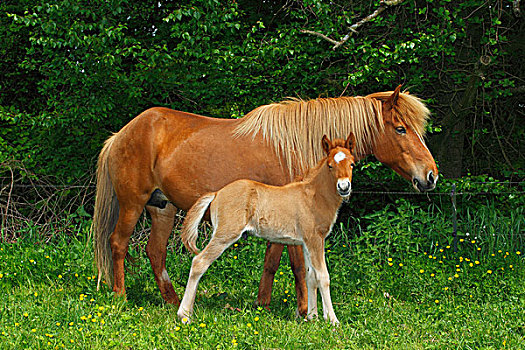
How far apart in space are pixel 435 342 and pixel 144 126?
352 centimetres

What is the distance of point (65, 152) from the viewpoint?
28.8 ft

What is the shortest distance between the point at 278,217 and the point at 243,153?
0.92 m

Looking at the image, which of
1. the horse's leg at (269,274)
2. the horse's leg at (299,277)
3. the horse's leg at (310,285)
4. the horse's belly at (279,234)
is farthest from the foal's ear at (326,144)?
the horse's leg at (269,274)

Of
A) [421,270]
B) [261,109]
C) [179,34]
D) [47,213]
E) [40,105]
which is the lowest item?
[47,213]

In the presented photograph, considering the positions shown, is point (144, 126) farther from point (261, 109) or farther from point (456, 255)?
point (456, 255)

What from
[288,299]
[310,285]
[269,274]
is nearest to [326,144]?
[310,285]

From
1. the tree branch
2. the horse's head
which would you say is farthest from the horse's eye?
the tree branch

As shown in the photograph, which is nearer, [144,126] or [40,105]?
[144,126]

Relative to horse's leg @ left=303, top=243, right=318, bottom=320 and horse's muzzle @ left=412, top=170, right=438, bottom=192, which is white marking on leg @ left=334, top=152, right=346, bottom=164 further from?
horse's muzzle @ left=412, top=170, right=438, bottom=192

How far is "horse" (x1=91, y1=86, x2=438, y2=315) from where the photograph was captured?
16.8 feet

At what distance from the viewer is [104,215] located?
599 cm

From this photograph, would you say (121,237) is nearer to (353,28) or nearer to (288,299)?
(288,299)

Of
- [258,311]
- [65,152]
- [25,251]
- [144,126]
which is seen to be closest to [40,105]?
[65,152]

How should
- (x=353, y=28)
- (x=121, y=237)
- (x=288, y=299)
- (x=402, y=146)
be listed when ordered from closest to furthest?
(x=402, y=146), (x=288, y=299), (x=121, y=237), (x=353, y=28)
